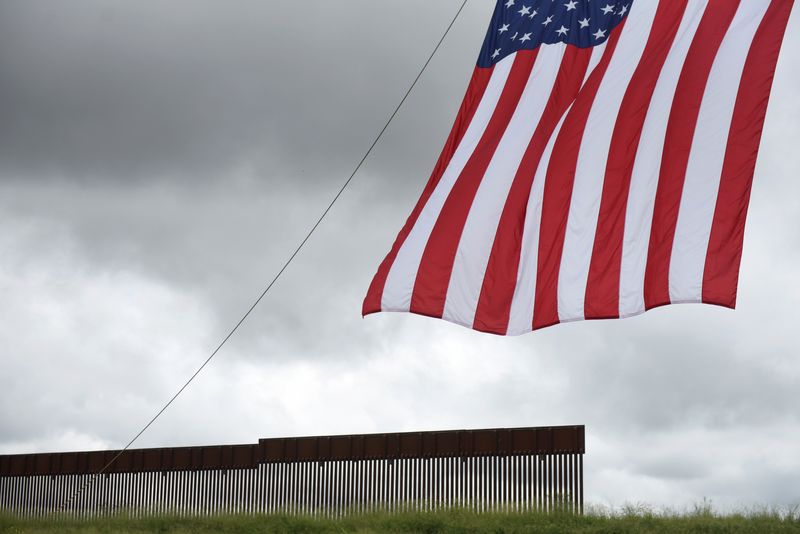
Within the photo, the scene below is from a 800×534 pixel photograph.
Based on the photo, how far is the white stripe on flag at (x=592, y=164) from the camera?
1123cm

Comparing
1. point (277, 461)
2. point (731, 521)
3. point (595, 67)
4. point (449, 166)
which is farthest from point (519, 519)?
point (595, 67)

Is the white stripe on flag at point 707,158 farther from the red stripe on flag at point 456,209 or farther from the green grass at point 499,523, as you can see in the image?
the green grass at point 499,523

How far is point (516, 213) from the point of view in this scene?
40.2ft

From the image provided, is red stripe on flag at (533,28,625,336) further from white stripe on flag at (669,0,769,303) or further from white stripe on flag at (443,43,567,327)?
white stripe on flag at (669,0,769,303)

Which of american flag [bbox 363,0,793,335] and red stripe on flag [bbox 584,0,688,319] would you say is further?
red stripe on flag [bbox 584,0,688,319]

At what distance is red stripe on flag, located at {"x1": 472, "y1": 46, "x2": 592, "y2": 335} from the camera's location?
1180cm

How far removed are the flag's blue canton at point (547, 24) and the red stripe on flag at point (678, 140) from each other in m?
1.43

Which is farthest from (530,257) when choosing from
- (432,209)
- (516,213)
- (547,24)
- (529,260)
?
(547,24)

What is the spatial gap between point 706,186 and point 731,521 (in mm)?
7872

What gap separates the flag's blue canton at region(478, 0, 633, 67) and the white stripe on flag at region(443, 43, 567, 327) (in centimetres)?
24

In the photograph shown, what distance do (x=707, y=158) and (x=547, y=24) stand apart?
11.8ft

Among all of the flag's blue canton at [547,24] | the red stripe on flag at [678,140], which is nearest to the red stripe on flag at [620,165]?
the red stripe on flag at [678,140]

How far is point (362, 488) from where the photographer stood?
20281mm

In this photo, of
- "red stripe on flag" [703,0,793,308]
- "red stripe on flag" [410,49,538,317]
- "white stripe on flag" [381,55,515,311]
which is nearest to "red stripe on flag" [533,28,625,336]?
"red stripe on flag" [410,49,538,317]
